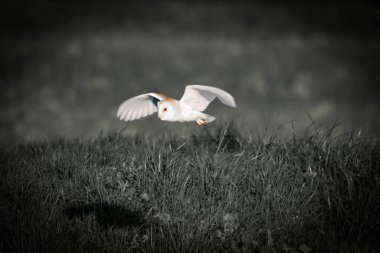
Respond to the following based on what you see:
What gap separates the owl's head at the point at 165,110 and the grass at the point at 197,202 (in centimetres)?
106

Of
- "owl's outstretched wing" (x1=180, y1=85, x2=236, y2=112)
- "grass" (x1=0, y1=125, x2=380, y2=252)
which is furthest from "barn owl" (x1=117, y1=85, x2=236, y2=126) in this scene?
"grass" (x1=0, y1=125, x2=380, y2=252)

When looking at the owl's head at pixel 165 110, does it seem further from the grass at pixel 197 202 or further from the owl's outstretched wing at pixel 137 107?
the grass at pixel 197 202

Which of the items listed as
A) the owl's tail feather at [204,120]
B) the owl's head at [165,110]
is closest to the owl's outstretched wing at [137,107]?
the owl's head at [165,110]

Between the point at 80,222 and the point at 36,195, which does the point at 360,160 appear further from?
the point at 36,195

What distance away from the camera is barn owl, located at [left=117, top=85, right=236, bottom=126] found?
3.50 metres

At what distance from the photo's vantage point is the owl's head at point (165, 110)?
350 centimetres

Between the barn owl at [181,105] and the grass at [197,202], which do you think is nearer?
the barn owl at [181,105]

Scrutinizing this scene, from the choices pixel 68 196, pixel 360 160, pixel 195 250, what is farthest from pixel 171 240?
pixel 360 160

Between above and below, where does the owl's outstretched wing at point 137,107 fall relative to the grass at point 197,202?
above

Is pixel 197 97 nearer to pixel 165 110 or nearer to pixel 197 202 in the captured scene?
pixel 165 110

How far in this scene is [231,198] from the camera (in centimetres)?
435

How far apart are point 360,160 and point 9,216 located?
11.5 feet

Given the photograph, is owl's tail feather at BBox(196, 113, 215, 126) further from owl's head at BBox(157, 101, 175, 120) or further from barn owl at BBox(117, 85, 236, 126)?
owl's head at BBox(157, 101, 175, 120)

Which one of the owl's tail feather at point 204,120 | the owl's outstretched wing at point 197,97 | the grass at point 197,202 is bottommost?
the grass at point 197,202
